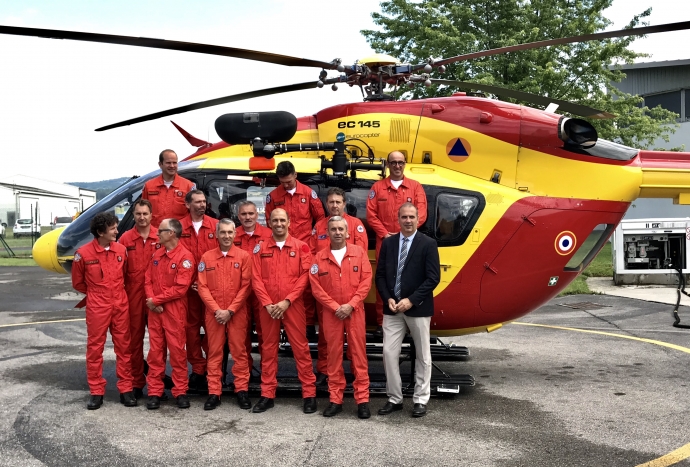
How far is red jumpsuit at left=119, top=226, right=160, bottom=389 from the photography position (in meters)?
6.17

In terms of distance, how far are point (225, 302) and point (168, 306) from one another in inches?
21.2

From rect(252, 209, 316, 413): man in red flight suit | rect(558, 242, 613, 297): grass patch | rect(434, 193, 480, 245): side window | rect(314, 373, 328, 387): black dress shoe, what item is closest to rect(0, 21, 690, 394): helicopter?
rect(434, 193, 480, 245): side window

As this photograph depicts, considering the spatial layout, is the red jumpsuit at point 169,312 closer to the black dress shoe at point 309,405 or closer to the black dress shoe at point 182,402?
the black dress shoe at point 182,402

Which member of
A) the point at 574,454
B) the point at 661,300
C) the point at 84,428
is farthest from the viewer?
the point at 661,300

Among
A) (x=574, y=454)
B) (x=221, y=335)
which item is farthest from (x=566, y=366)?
(x=221, y=335)

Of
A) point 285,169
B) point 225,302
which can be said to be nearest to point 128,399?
point 225,302

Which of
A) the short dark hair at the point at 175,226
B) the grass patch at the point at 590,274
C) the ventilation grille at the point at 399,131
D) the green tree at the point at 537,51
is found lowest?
the grass patch at the point at 590,274

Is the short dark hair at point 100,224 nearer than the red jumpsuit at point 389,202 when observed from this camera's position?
Yes

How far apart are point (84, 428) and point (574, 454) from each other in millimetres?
3910

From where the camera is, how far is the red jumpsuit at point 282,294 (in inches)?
227

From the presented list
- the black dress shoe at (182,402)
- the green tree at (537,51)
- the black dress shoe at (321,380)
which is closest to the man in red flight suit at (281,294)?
the black dress shoe at (321,380)

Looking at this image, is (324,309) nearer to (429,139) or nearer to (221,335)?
(221,335)

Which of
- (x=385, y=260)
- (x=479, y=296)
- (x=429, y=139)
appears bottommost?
(x=479, y=296)

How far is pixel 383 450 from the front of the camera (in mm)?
4785
